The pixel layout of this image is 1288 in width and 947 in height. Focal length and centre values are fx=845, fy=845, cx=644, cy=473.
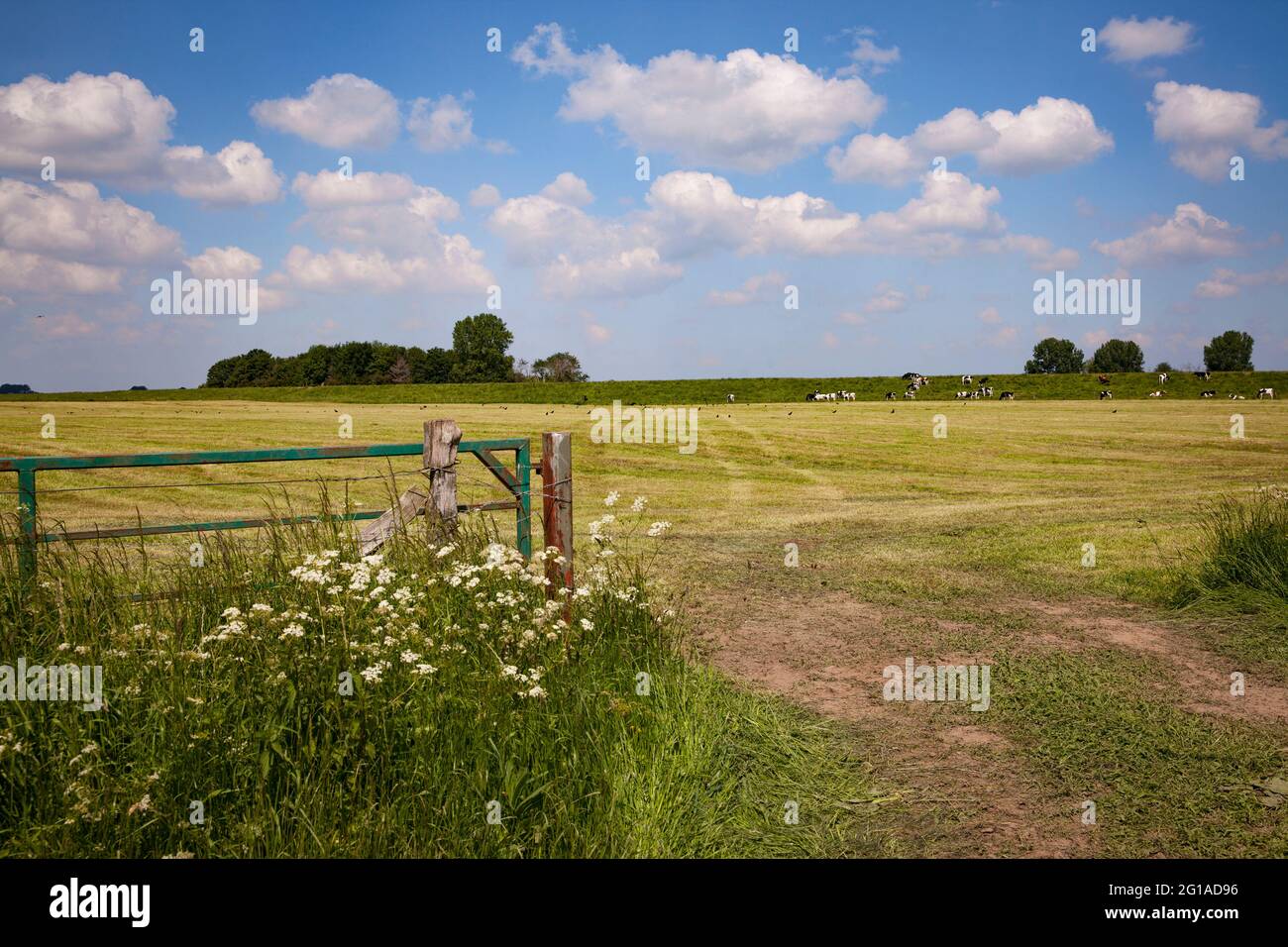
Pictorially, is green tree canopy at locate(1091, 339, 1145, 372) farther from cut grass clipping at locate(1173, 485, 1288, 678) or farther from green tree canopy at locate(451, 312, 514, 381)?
cut grass clipping at locate(1173, 485, 1288, 678)

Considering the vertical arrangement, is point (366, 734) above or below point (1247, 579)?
above

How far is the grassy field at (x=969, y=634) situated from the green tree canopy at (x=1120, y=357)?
459 ft

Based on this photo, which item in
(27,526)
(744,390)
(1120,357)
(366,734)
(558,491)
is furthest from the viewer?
(1120,357)

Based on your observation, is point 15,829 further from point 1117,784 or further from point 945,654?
point 945,654

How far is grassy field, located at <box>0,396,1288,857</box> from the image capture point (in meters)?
5.30

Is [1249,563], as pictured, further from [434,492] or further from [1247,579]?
[434,492]

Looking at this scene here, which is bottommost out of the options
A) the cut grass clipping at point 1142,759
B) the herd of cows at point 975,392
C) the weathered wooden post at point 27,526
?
the cut grass clipping at point 1142,759

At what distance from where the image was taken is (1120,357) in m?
152

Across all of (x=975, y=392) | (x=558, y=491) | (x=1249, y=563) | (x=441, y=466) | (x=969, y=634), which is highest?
(x=975, y=392)

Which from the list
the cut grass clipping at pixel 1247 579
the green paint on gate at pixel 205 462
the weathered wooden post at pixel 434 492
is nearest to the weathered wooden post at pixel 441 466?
the weathered wooden post at pixel 434 492

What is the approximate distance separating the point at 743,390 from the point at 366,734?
80.7 m

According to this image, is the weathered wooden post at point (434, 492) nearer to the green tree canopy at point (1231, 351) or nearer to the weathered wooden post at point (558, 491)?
the weathered wooden post at point (558, 491)

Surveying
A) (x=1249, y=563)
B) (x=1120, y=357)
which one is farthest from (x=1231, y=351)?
(x=1249, y=563)

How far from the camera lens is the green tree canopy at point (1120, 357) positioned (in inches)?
5925
